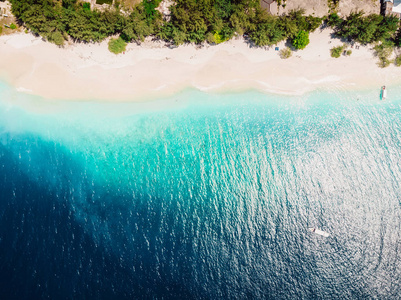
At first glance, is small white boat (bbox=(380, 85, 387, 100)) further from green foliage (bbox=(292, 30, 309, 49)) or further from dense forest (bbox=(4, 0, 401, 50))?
green foliage (bbox=(292, 30, 309, 49))

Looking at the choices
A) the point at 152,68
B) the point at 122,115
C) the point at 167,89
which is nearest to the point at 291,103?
the point at 167,89

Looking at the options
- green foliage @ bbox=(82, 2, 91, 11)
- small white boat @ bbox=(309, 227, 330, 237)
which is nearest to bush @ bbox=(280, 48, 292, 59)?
small white boat @ bbox=(309, 227, 330, 237)

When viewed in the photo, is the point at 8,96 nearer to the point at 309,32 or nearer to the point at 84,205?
the point at 84,205

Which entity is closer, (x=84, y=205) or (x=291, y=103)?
(x=84, y=205)

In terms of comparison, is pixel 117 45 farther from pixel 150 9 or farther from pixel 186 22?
pixel 186 22

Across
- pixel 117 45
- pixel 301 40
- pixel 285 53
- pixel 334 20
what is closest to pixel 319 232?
pixel 285 53

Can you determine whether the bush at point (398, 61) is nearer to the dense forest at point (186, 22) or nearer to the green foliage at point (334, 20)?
the dense forest at point (186, 22)
